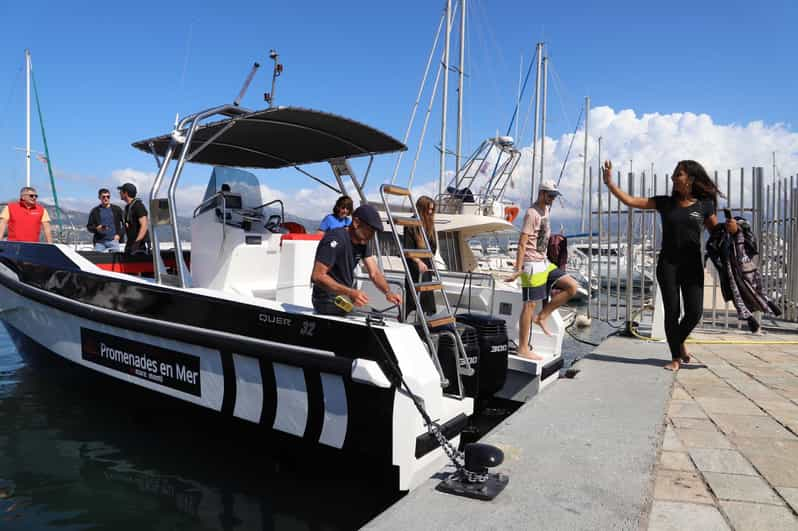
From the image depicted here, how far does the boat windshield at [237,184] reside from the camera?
5.76m

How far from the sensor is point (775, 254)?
740 centimetres

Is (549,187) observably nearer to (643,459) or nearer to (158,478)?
(643,459)

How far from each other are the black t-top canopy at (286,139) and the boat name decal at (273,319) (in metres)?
1.60

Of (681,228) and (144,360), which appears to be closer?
(144,360)

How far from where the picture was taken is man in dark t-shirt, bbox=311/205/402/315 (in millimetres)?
3623

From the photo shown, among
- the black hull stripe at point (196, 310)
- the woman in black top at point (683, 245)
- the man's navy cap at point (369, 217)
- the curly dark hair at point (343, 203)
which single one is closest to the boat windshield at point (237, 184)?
the curly dark hair at point (343, 203)

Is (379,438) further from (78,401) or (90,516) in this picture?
(78,401)

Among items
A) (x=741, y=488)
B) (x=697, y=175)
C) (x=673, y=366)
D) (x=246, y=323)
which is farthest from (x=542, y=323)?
(x=741, y=488)

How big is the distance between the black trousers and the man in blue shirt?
6134 mm

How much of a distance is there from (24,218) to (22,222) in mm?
54

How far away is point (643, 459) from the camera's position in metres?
2.79

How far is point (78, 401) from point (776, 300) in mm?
8661

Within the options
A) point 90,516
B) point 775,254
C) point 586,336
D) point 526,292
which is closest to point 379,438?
point 90,516

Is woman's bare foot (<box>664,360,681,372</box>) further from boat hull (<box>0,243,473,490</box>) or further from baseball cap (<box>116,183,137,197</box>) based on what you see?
baseball cap (<box>116,183,137,197</box>)
